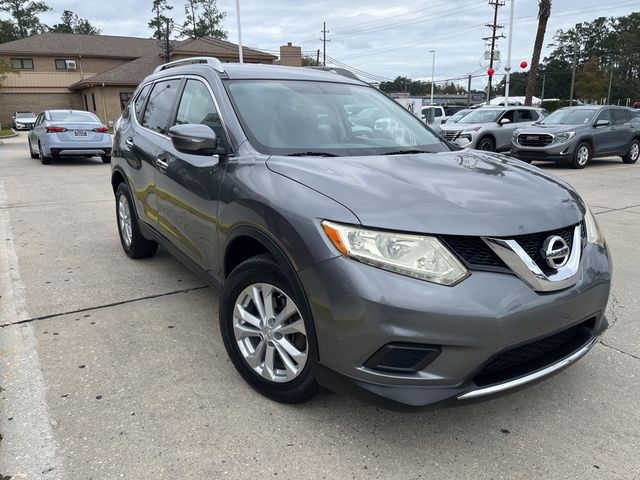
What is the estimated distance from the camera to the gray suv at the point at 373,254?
2109 millimetres

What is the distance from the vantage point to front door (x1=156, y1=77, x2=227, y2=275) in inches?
123

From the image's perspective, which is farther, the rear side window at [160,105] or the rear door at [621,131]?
the rear door at [621,131]

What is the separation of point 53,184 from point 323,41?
6068 centimetres

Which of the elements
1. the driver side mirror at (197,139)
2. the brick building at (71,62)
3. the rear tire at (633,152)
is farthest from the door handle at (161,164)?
the brick building at (71,62)

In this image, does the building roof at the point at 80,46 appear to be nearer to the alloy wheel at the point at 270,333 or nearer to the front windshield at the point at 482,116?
the front windshield at the point at 482,116

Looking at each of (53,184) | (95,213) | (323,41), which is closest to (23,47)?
(323,41)

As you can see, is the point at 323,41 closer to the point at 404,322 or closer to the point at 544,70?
the point at 544,70


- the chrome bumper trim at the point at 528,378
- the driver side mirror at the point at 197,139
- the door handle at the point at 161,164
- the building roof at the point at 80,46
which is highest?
the building roof at the point at 80,46

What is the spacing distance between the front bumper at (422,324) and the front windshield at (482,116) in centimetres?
1446

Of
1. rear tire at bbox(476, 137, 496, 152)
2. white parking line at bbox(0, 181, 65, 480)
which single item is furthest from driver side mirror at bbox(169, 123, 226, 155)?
rear tire at bbox(476, 137, 496, 152)

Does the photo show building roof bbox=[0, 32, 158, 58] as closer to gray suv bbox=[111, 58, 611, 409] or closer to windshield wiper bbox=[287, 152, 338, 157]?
gray suv bbox=[111, 58, 611, 409]

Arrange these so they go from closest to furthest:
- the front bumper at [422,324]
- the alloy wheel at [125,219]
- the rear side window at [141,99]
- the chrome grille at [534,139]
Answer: the front bumper at [422,324] → the rear side window at [141,99] → the alloy wheel at [125,219] → the chrome grille at [534,139]

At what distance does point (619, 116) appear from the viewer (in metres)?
14.7

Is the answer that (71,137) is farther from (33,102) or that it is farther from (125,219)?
(33,102)
